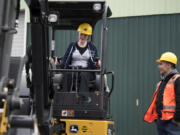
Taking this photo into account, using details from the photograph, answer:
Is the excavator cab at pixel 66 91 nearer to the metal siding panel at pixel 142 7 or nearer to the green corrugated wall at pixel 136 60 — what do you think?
the green corrugated wall at pixel 136 60

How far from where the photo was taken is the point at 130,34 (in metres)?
10.9

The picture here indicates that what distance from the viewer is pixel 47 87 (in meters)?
4.59

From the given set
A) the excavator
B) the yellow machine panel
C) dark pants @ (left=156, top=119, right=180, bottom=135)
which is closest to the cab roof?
the excavator

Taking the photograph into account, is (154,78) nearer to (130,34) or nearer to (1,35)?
(130,34)

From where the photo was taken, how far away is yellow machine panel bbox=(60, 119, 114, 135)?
516 centimetres

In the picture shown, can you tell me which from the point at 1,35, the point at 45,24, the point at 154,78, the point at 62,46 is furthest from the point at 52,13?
the point at 62,46

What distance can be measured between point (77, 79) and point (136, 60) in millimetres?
5335

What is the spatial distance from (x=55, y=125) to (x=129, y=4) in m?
6.76

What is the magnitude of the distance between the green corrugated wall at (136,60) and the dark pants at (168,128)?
12.8 ft

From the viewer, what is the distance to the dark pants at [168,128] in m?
6.05

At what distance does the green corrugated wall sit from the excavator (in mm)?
4198

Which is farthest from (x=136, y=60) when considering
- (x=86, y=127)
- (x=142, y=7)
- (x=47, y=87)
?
(x=47, y=87)

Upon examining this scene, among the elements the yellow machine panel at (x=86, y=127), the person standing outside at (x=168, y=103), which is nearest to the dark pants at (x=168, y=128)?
the person standing outside at (x=168, y=103)

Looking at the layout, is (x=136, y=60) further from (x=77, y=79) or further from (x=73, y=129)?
(x=73, y=129)
